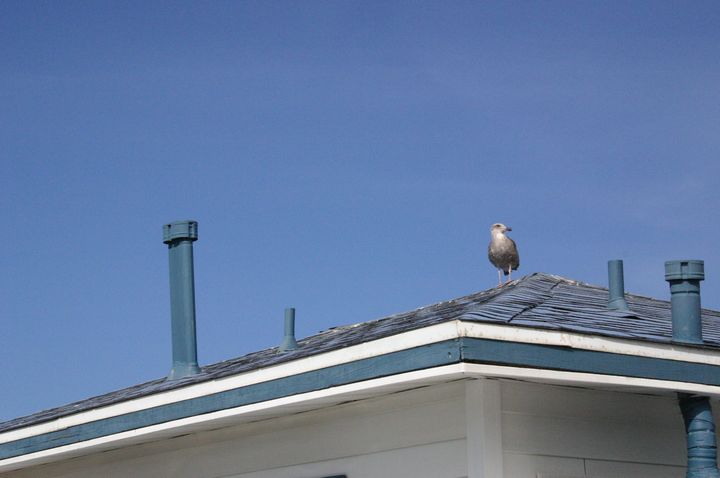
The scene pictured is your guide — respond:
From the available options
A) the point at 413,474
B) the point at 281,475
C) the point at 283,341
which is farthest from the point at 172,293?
the point at 413,474

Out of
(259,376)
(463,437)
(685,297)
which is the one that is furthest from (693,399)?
(259,376)

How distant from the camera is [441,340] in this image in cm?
470

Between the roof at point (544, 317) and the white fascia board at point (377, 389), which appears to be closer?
the white fascia board at point (377, 389)

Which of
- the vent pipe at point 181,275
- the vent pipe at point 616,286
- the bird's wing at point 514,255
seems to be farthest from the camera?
the bird's wing at point 514,255

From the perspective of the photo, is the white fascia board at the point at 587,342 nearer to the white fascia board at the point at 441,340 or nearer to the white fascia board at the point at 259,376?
the white fascia board at the point at 441,340

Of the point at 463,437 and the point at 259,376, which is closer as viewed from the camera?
the point at 463,437

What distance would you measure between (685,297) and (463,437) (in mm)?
1305

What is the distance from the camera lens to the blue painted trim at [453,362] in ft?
15.4

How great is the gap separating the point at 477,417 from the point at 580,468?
681 millimetres

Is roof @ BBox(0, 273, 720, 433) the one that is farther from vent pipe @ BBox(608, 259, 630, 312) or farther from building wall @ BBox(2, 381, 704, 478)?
building wall @ BBox(2, 381, 704, 478)

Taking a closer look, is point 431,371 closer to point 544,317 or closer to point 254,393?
point 544,317

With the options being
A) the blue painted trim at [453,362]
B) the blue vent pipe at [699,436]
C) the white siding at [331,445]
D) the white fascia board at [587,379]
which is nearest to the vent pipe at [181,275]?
the white siding at [331,445]

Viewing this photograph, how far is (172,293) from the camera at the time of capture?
873 centimetres

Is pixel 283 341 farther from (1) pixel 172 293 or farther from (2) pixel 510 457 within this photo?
(2) pixel 510 457
